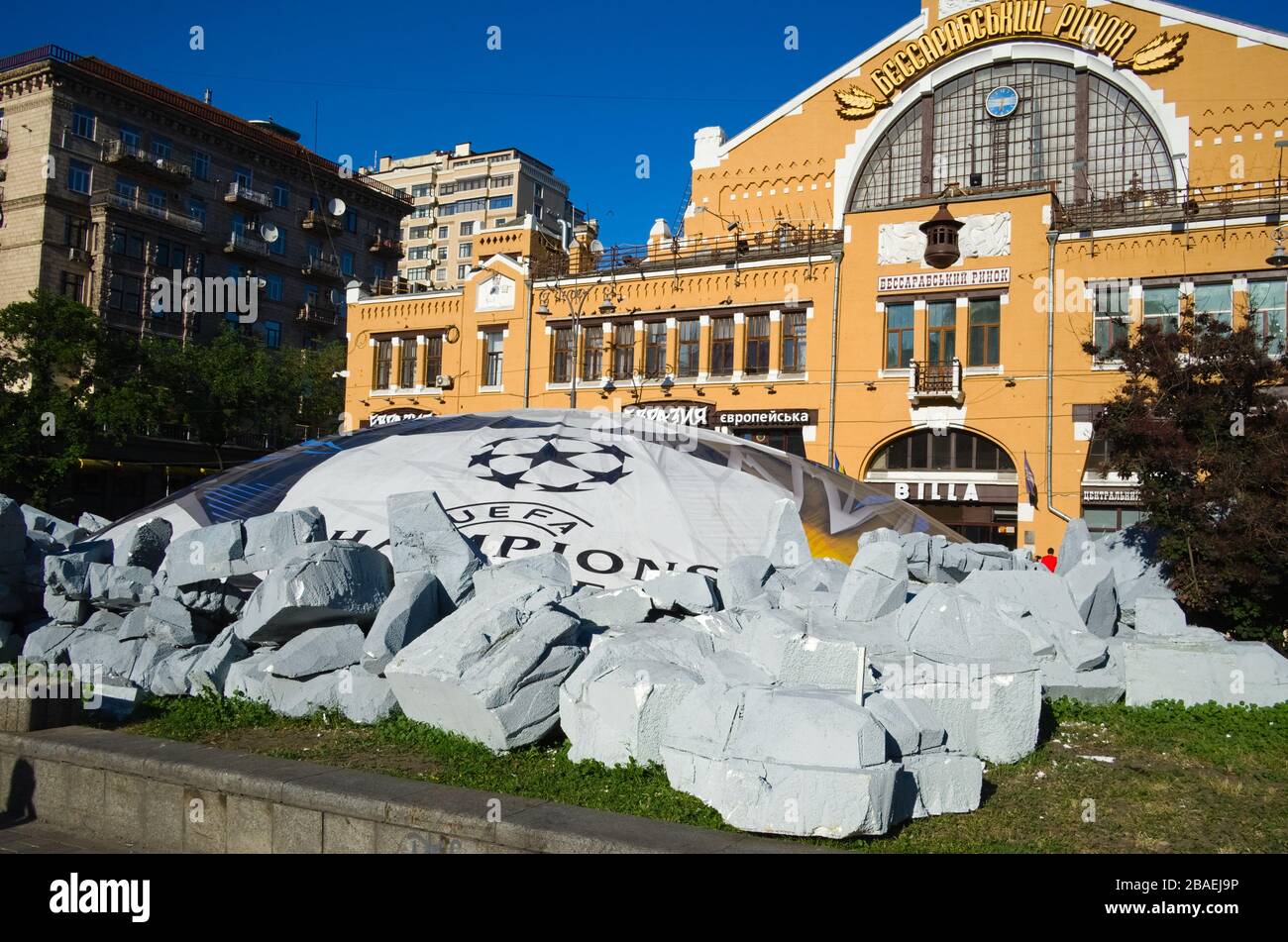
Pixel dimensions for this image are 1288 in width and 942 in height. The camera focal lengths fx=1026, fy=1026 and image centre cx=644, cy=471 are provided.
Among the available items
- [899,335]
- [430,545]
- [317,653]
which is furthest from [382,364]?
[317,653]

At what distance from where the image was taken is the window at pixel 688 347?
33.7 m

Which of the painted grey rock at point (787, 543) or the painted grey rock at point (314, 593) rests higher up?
the painted grey rock at point (787, 543)

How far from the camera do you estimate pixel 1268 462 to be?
11758 millimetres

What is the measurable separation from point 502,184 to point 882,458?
202ft

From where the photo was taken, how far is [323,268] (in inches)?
2256

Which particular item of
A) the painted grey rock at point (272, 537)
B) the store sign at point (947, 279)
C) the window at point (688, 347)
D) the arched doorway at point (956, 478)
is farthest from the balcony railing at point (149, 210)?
the painted grey rock at point (272, 537)

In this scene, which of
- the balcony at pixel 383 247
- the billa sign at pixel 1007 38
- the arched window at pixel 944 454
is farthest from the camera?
the balcony at pixel 383 247

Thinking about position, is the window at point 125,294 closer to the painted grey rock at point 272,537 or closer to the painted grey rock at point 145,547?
the painted grey rock at point 145,547

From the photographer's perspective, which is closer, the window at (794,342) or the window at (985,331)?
the window at (985,331)

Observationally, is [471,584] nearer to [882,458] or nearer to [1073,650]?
[1073,650]

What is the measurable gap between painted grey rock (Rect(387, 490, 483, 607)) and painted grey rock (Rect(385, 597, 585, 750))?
192cm

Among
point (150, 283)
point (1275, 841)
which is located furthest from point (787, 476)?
point (150, 283)

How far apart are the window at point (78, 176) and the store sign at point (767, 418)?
1225 inches
